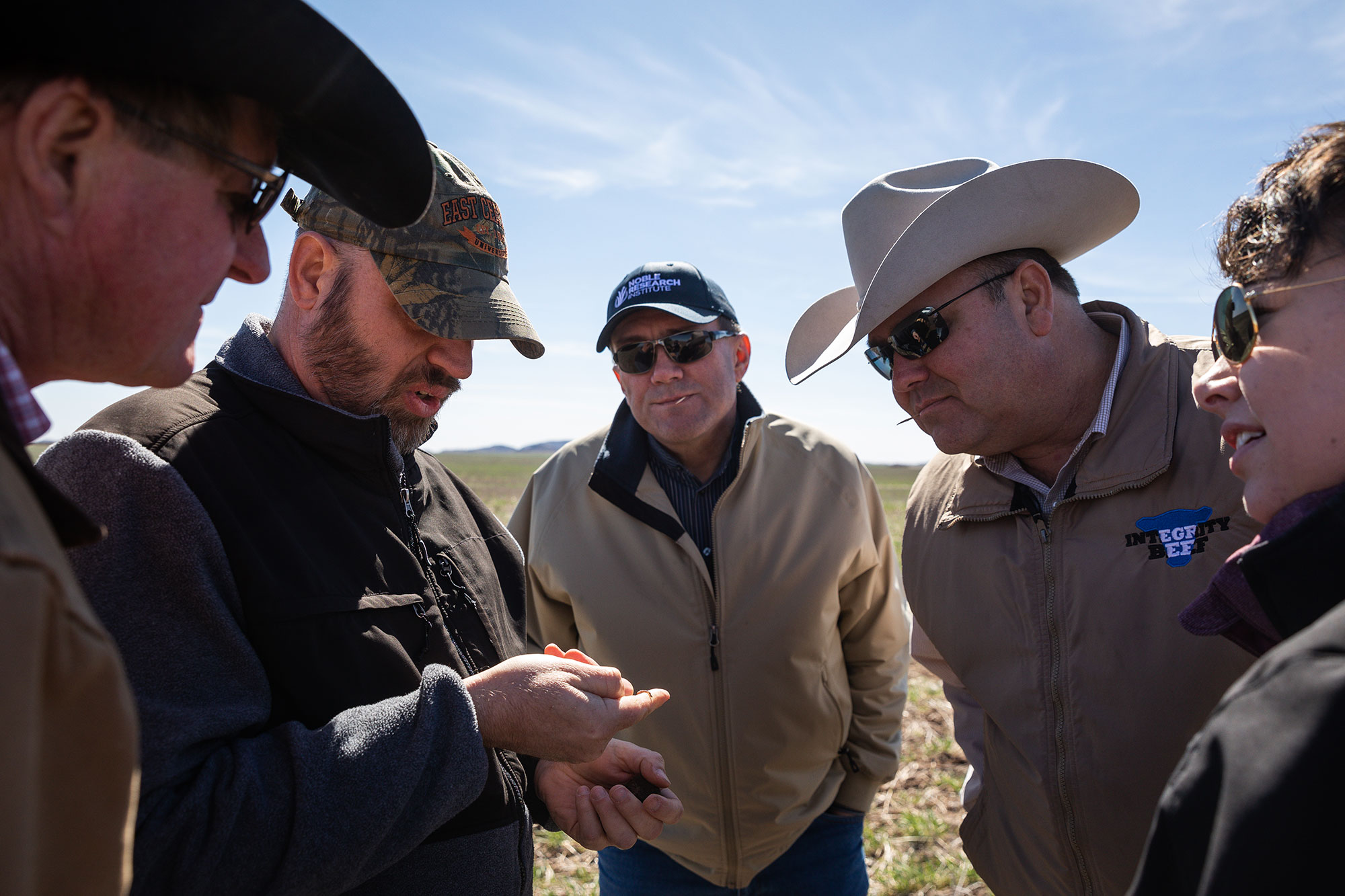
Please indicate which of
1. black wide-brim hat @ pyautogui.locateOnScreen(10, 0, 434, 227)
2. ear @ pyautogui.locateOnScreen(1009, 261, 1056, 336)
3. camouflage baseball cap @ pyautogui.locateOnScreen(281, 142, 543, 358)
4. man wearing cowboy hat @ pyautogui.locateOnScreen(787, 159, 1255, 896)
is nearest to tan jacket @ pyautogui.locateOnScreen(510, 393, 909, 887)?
man wearing cowboy hat @ pyautogui.locateOnScreen(787, 159, 1255, 896)

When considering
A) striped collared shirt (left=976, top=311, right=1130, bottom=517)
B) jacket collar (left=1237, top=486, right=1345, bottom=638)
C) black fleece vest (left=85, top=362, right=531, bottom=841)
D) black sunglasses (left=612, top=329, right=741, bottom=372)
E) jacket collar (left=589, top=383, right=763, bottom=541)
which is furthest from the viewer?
black sunglasses (left=612, top=329, right=741, bottom=372)

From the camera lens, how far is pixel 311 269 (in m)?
2.41

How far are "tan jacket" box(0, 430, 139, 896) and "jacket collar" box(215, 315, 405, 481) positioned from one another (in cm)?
123

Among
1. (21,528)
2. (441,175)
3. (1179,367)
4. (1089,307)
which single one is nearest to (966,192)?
(1089,307)

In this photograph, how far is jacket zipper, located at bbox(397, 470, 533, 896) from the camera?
2.29 metres

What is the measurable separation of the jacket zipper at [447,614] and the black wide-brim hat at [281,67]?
38.2 inches

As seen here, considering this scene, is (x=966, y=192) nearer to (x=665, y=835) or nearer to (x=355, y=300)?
(x=355, y=300)

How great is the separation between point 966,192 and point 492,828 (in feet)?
8.70

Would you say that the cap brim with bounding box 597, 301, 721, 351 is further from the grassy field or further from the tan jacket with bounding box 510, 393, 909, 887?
the grassy field

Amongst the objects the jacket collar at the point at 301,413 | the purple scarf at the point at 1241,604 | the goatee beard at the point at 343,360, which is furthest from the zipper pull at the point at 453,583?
the purple scarf at the point at 1241,604

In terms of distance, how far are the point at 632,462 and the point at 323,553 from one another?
212 centimetres

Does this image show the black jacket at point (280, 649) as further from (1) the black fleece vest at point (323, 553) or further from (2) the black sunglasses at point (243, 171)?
(2) the black sunglasses at point (243, 171)

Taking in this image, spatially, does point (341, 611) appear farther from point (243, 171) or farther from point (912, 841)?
point (912, 841)

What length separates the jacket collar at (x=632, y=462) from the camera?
12.5 feet
